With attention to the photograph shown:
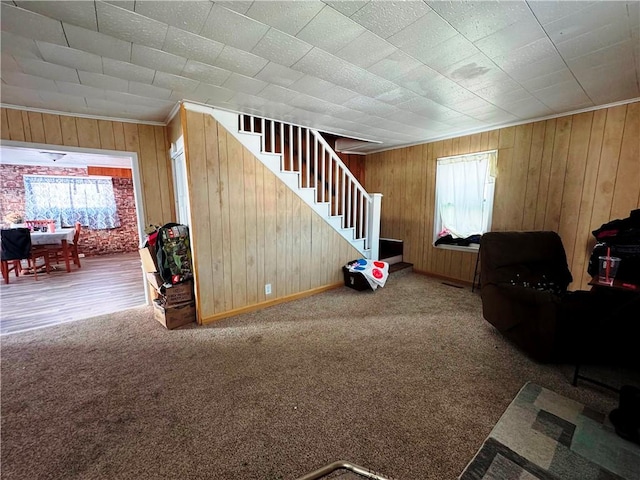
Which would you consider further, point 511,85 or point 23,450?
point 511,85

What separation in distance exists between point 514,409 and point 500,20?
7.64 feet

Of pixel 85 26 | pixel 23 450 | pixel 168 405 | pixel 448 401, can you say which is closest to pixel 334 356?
pixel 448 401

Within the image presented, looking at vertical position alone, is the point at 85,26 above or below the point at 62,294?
above

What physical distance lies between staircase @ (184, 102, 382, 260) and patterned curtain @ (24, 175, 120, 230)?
19.5ft

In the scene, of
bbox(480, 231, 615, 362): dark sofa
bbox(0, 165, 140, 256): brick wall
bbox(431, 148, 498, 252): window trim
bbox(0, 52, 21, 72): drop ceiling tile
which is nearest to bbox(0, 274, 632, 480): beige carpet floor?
bbox(480, 231, 615, 362): dark sofa

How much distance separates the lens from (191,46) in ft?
5.50

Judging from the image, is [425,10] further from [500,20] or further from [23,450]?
[23,450]

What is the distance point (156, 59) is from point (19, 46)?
2.54 feet

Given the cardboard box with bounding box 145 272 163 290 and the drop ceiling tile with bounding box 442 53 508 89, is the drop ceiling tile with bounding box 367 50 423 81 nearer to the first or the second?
the drop ceiling tile with bounding box 442 53 508 89

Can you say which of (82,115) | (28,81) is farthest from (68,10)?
(82,115)

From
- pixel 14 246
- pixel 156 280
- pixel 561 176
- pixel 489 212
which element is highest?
pixel 561 176

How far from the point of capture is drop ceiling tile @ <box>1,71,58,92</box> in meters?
2.02

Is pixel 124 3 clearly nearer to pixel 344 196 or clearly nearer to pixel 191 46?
pixel 191 46

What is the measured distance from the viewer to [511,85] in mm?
2289
